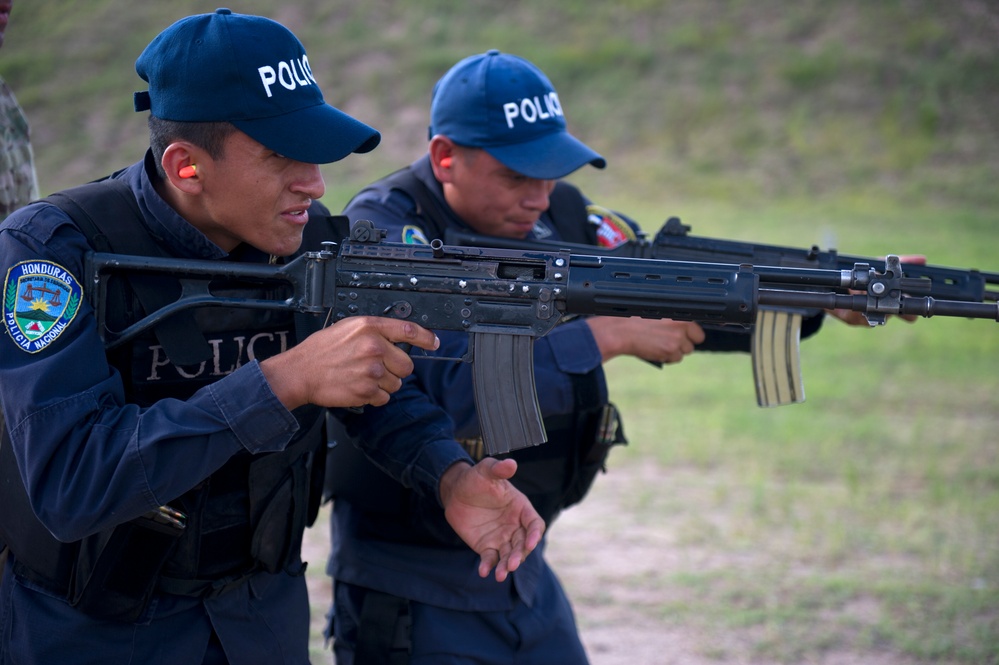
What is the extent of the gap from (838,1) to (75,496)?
30173mm

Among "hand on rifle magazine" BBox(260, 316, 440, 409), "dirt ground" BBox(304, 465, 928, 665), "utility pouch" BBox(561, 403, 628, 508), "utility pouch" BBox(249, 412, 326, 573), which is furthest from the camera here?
"dirt ground" BBox(304, 465, 928, 665)

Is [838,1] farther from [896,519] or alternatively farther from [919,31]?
[896,519]

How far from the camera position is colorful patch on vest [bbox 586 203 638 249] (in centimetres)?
412

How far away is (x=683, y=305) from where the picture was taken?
8.50 feet

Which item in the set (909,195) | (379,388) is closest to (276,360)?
(379,388)

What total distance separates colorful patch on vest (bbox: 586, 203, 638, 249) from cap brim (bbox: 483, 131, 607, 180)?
0.51 meters

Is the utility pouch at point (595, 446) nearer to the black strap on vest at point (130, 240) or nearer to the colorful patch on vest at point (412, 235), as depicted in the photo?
the colorful patch on vest at point (412, 235)

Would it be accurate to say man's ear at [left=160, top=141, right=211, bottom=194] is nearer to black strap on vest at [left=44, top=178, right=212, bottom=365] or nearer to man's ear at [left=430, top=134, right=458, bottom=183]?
black strap on vest at [left=44, top=178, right=212, bottom=365]

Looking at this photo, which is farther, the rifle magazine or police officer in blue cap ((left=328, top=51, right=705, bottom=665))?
the rifle magazine

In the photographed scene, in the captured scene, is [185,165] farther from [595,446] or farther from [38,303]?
[595,446]

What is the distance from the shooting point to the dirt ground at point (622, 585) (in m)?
4.95

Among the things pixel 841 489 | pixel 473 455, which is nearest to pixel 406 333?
pixel 473 455

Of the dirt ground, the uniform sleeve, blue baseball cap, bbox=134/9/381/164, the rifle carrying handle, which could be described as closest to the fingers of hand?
the rifle carrying handle

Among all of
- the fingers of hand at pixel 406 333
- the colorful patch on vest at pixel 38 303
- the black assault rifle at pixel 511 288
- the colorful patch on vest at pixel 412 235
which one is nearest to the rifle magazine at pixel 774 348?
the black assault rifle at pixel 511 288
